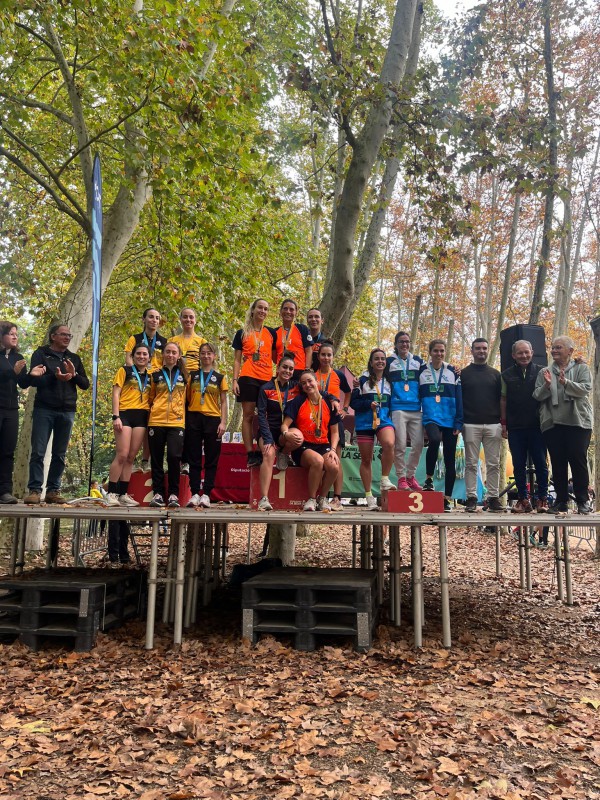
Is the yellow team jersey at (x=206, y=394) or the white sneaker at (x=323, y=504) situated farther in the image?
the yellow team jersey at (x=206, y=394)

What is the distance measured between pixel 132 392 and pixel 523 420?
483cm

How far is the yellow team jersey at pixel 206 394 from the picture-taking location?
7652mm

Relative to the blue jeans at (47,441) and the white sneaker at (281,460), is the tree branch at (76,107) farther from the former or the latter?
the white sneaker at (281,460)

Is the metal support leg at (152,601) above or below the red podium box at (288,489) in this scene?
below

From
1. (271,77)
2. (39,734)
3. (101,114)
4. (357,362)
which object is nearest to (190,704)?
(39,734)

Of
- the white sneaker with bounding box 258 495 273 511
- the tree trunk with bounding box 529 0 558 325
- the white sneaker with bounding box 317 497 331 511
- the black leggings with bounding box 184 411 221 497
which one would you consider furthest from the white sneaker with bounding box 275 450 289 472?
the tree trunk with bounding box 529 0 558 325

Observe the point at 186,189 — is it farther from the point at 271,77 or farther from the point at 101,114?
the point at 101,114

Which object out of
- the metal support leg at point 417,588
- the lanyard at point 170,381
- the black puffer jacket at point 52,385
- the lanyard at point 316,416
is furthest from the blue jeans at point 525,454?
the black puffer jacket at point 52,385

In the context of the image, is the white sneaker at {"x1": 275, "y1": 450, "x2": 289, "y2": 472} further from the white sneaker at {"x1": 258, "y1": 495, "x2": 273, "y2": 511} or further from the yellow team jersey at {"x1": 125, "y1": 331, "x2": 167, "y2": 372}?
the yellow team jersey at {"x1": 125, "y1": 331, "x2": 167, "y2": 372}

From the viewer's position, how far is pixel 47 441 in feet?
25.2

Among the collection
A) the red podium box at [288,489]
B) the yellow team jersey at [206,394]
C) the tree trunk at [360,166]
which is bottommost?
the red podium box at [288,489]

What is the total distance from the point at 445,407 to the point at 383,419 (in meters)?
0.81

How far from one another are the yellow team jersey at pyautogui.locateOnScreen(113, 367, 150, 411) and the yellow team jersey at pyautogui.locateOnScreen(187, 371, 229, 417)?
20.3 inches

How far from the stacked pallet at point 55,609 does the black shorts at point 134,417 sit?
5.98 ft
